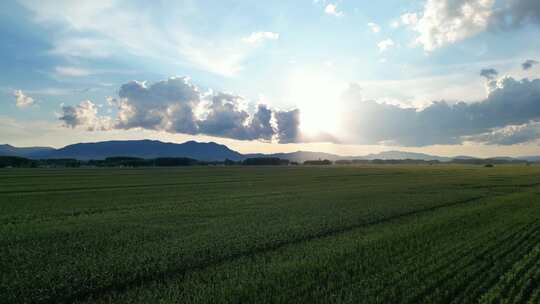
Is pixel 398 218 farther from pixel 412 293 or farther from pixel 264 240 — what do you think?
pixel 412 293

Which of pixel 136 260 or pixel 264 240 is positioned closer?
pixel 136 260

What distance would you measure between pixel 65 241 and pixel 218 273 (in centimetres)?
944

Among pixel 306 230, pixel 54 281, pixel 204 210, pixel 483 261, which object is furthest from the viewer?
pixel 204 210

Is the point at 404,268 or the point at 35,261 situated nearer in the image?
the point at 404,268

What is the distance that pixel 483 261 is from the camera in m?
12.2

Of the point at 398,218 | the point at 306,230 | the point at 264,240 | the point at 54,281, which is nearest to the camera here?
the point at 54,281

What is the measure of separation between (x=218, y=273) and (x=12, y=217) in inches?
794

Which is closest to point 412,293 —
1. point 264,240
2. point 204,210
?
point 264,240

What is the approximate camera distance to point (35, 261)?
12.8 m

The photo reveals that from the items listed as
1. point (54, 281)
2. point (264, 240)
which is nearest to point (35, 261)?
point (54, 281)

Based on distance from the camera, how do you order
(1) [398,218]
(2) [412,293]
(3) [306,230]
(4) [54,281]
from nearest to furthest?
1. (2) [412,293]
2. (4) [54,281]
3. (3) [306,230]
4. (1) [398,218]

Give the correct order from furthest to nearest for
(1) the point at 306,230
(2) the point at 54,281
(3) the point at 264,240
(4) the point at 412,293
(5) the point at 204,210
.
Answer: (5) the point at 204,210 → (1) the point at 306,230 → (3) the point at 264,240 → (2) the point at 54,281 → (4) the point at 412,293

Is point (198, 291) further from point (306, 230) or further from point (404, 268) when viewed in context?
point (306, 230)

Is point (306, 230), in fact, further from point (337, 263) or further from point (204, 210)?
point (204, 210)
